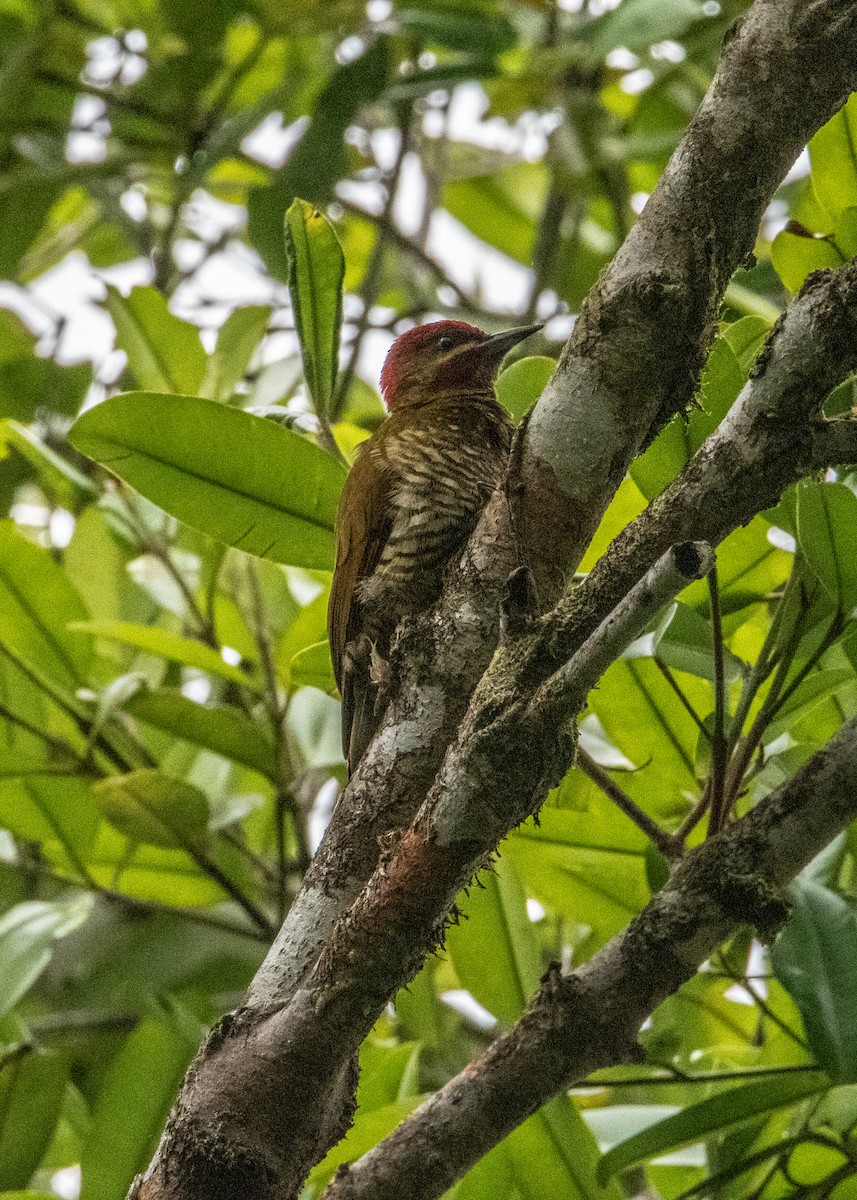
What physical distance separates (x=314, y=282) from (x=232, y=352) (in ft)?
2.59

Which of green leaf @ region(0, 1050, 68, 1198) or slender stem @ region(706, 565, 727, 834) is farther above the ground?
green leaf @ region(0, 1050, 68, 1198)

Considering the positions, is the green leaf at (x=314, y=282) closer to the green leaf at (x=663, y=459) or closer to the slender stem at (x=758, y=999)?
the green leaf at (x=663, y=459)

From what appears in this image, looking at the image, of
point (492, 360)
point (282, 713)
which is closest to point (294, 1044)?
point (282, 713)

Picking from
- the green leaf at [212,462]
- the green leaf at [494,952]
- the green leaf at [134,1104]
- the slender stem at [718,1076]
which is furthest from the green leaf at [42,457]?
the slender stem at [718,1076]

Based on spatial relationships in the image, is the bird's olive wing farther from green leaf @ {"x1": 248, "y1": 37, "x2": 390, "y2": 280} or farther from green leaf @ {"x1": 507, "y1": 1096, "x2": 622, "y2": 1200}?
green leaf @ {"x1": 248, "y1": 37, "x2": 390, "y2": 280}

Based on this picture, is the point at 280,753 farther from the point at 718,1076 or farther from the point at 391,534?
the point at 718,1076

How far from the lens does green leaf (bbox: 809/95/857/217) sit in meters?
1.93

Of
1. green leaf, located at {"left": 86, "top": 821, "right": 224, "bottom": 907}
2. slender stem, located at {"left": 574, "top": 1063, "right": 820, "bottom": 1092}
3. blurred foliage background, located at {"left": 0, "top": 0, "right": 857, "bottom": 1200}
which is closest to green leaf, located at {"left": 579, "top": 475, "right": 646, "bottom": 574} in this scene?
blurred foliage background, located at {"left": 0, "top": 0, "right": 857, "bottom": 1200}

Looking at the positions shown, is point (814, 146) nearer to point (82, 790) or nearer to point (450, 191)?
point (82, 790)

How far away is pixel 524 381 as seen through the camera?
2.07 m

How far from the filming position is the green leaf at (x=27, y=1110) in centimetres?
251

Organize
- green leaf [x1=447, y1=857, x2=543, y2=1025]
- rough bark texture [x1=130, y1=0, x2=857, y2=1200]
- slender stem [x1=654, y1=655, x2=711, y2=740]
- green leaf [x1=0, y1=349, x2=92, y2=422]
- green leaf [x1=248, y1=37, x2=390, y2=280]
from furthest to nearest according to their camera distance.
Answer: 1. green leaf [x1=0, y1=349, x2=92, y2=422]
2. green leaf [x1=248, y1=37, x2=390, y2=280]
3. green leaf [x1=447, y1=857, x2=543, y2=1025]
4. slender stem [x1=654, y1=655, x2=711, y2=740]
5. rough bark texture [x1=130, y1=0, x2=857, y2=1200]

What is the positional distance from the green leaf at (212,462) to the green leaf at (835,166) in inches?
32.2

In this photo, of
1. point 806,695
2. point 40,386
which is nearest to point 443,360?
point 40,386
